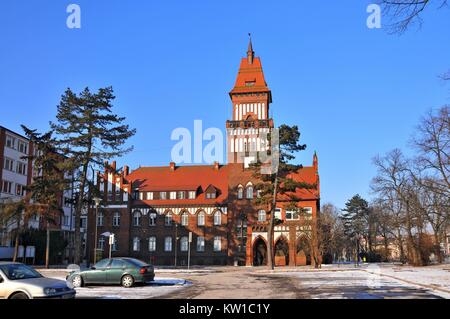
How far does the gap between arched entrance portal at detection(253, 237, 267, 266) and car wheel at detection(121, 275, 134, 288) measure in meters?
40.1

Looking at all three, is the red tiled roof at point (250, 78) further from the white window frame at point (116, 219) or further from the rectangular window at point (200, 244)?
the white window frame at point (116, 219)

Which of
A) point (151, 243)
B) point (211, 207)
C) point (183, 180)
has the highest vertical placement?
point (183, 180)

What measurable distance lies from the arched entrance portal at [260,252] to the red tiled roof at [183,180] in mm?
8405

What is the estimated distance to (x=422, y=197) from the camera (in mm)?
52094

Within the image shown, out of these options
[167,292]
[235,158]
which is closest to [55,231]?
[235,158]

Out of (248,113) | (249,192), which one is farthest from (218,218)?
(248,113)

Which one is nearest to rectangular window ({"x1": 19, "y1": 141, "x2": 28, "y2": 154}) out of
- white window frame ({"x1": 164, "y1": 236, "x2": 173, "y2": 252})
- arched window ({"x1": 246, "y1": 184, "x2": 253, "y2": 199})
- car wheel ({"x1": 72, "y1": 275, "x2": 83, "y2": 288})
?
white window frame ({"x1": 164, "y1": 236, "x2": 173, "y2": 252})

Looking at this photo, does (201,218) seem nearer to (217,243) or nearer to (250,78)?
(217,243)

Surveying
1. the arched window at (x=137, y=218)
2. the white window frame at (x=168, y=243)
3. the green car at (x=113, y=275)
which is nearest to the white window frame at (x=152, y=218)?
the arched window at (x=137, y=218)

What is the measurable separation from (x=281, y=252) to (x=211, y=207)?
41.3 feet

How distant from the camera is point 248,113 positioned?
69.8 metres

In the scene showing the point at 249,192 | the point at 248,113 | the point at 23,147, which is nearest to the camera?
the point at 23,147

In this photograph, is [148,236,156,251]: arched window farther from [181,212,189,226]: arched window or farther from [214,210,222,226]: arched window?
[214,210,222,226]: arched window
